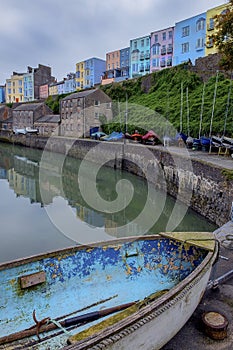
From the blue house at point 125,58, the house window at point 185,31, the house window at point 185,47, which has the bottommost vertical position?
the house window at point 185,47

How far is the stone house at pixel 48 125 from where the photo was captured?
38.2 m

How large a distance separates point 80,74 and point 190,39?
94.3ft

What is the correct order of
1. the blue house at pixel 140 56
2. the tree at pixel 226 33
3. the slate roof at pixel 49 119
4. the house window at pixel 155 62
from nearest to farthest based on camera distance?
the tree at pixel 226 33 → the slate roof at pixel 49 119 → the house window at pixel 155 62 → the blue house at pixel 140 56

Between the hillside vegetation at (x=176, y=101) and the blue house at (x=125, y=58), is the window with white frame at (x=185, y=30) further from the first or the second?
the blue house at (x=125, y=58)

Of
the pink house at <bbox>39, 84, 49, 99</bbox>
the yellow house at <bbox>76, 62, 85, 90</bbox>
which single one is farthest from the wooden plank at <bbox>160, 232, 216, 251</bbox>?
the pink house at <bbox>39, 84, 49, 99</bbox>

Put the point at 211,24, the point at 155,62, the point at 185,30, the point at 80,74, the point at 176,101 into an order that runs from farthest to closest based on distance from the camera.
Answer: the point at 80,74 < the point at 155,62 < the point at 185,30 < the point at 211,24 < the point at 176,101

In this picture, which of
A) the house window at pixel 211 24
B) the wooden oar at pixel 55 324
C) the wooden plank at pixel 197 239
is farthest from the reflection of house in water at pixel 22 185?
the house window at pixel 211 24

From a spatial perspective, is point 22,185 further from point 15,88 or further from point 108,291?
point 15,88

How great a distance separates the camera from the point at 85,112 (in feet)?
109

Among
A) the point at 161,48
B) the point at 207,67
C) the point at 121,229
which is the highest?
the point at 161,48

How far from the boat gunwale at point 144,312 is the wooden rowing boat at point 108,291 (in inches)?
0.4

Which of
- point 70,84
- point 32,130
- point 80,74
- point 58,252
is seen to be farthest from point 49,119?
point 58,252

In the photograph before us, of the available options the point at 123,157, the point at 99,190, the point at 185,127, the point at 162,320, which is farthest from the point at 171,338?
the point at 185,127

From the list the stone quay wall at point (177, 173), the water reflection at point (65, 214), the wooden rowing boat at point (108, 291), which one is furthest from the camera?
the stone quay wall at point (177, 173)
